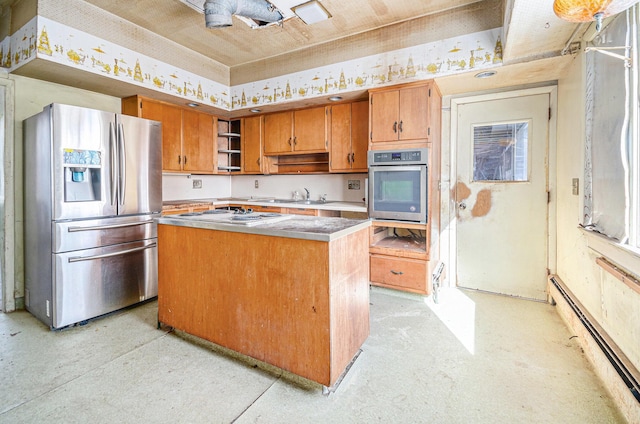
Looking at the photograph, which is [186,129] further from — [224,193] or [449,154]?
[449,154]

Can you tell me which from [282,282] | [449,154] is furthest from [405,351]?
[449,154]

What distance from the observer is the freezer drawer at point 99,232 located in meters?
2.45

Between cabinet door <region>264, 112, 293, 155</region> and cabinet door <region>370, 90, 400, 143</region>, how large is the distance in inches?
53.1

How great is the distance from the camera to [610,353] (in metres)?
1.68

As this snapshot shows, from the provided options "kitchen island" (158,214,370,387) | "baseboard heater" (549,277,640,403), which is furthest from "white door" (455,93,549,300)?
"kitchen island" (158,214,370,387)

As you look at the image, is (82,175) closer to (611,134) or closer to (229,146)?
(229,146)

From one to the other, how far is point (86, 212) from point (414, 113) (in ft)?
10.3

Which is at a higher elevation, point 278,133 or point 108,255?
point 278,133

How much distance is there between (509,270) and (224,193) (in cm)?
426

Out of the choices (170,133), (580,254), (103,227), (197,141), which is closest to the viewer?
(580,254)

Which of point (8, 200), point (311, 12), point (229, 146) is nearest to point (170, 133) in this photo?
point (229, 146)

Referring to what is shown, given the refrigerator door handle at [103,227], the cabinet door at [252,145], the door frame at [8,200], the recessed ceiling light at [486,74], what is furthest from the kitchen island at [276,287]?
the cabinet door at [252,145]

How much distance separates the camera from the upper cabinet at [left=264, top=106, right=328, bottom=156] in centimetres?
402

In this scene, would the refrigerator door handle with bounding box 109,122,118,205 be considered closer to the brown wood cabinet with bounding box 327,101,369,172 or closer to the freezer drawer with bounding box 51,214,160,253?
the freezer drawer with bounding box 51,214,160,253
